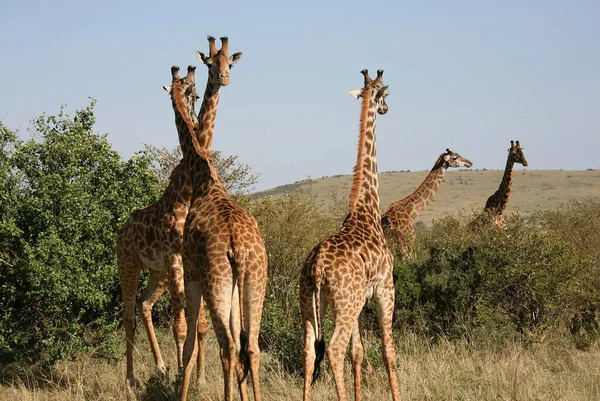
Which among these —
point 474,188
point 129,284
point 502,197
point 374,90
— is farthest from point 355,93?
point 474,188

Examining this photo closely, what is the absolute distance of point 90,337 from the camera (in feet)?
35.2

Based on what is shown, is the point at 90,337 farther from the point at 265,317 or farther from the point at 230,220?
the point at 230,220

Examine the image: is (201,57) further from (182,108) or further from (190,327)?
(190,327)

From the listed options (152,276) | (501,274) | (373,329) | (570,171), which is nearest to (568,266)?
(501,274)

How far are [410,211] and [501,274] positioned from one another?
10.4 feet

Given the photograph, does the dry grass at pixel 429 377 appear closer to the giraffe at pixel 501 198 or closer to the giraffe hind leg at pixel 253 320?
the giraffe hind leg at pixel 253 320

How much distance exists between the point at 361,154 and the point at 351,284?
2.05m

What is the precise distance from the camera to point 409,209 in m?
14.0

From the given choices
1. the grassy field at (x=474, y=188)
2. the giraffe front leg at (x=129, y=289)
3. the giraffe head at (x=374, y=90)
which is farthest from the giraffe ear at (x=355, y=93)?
the grassy field at (x=474, y=188)

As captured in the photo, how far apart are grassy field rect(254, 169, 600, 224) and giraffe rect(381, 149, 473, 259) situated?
3606 cm

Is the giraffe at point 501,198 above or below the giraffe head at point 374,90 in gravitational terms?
below

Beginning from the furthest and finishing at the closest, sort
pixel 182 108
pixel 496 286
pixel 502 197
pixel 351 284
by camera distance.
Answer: pixel 502 197 < pixel 496 286 < pixel 182 108 < pixel 351 284

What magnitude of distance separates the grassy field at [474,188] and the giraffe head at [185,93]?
42562mm

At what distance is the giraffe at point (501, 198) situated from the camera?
14992 millimetres
